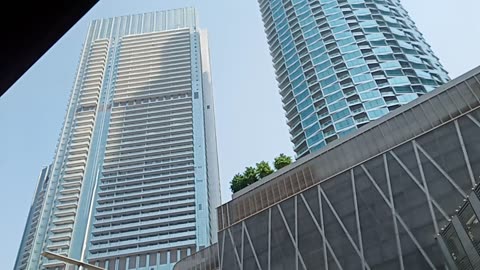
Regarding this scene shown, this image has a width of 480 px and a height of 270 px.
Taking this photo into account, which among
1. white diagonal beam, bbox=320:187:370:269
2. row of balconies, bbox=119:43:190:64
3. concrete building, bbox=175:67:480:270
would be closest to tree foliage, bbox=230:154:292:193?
concrete building, bbox=175:67:480:270

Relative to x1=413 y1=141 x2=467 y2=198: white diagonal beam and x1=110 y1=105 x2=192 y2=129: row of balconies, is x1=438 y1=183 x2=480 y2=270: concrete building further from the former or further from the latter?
x1=110 y1=105 x2=192 y2=129: row of balconies

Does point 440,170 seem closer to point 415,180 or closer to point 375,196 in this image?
point 415,180

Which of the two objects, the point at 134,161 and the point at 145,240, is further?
the point at 134,161

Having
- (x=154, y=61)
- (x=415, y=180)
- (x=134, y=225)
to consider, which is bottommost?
(x=415, y=180)

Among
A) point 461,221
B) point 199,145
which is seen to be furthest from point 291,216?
point 199,145

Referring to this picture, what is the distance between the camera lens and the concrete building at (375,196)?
2241cm

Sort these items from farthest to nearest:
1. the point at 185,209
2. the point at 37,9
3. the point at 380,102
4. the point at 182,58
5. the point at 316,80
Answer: the point at 182,58 < the point at 185,209 < the point at 316,80 < the point at 380,102 < the point at 37,9

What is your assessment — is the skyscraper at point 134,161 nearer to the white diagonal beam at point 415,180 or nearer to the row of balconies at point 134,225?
the row of balconies at point 134,225

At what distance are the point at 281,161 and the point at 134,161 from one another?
63.8m

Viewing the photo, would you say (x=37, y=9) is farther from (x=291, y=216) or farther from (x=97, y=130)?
(x=97, y=130)

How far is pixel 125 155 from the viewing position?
9812 centimetres

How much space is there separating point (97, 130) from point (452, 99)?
3639 inches

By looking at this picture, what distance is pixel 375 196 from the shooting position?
24.7 meters

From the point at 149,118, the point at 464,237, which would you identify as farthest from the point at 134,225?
the point at 464,237
